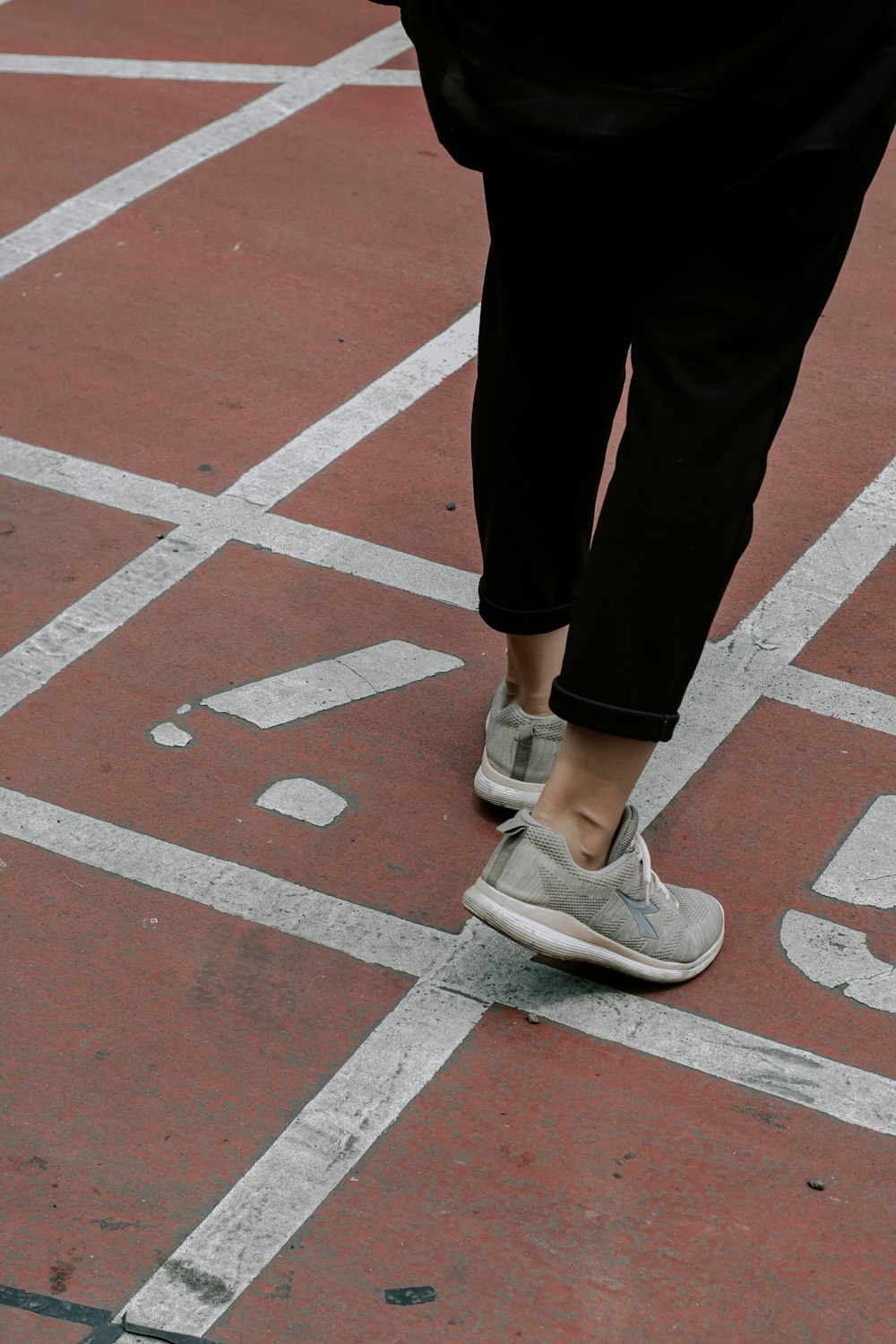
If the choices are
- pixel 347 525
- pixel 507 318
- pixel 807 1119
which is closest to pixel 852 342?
pixel 347 525

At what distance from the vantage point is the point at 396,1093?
8.14 feet

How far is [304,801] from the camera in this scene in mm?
3074

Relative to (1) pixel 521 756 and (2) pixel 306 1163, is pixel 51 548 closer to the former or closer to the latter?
(1) pixel 521 756

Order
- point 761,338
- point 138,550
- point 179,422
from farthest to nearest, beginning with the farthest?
point 179,422
point 138,550
point 761,338

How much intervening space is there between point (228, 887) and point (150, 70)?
4541mm

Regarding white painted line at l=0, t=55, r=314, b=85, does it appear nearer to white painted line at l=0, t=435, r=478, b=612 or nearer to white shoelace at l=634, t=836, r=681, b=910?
white painted line at l=0, t=435, r=478, b=612

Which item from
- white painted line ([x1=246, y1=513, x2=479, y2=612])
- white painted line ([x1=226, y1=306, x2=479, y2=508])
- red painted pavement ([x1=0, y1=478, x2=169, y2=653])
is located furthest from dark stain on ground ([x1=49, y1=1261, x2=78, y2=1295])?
white painted line ([x1=226, y1=306, x2=479, y2=508])

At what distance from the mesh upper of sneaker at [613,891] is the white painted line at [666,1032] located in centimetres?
11

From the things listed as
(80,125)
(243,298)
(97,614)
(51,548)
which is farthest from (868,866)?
(80,125)

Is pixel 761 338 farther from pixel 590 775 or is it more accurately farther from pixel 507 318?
pixel 590 775

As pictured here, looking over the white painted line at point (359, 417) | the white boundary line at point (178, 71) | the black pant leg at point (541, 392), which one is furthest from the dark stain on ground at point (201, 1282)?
the white boundary line at point (178, 71)

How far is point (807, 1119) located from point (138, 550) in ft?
6.59

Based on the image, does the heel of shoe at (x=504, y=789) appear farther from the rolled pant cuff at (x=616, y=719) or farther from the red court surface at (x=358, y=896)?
the rolled pant cuff at (x=616, y=719)

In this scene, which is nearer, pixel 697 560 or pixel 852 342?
pixel 697 560
